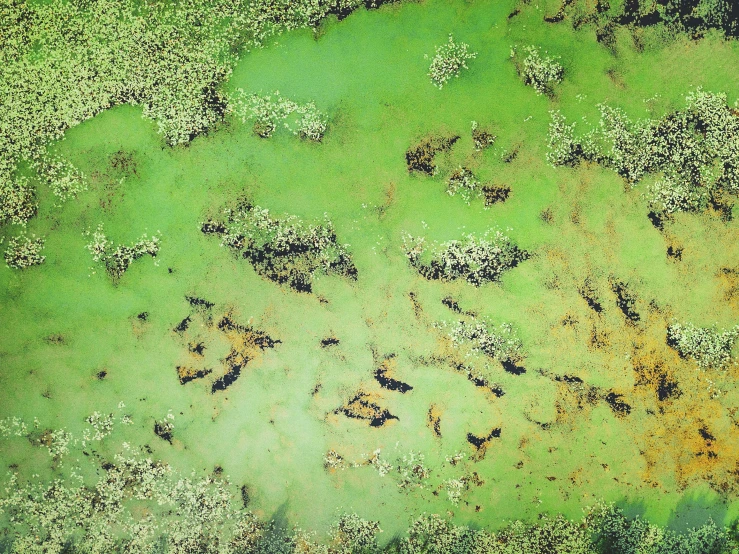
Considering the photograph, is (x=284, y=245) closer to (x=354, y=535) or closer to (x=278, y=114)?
(x=278, y=114)

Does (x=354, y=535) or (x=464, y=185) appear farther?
(x=354, y=535)

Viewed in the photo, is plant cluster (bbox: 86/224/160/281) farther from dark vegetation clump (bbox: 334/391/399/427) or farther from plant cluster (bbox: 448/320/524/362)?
plant cluster (bbox: 448/320/524/362)

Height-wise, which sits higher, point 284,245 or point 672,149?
point 672,149

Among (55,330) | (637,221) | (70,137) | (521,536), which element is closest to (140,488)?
(55,330)

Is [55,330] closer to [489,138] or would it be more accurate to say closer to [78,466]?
[78,466]

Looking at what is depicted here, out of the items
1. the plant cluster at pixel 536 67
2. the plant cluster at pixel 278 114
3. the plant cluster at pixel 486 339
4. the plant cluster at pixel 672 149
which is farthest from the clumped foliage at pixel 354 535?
the plant cluster at pixel 536 67

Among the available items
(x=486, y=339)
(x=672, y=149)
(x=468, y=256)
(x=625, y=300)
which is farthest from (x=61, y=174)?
(x=672, y=149)
